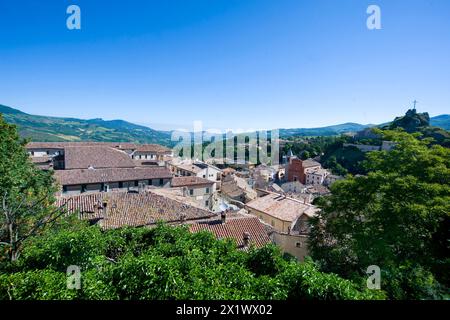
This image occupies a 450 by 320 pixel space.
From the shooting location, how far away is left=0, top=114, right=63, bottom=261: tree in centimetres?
1121

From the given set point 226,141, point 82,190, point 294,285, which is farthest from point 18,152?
point 226,141

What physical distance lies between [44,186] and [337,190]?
21.6 m

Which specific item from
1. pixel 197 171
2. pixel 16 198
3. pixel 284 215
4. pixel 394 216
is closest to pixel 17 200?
pixel 16 198

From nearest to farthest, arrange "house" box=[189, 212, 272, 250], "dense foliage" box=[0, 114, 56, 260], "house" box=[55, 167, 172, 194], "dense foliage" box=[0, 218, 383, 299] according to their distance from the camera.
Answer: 1. "dense foliage" box=[0, 218, 383, 299]
2. "dense foliage" box=[0, 114, 56, 260]
3. "house" box=[189, 212, 272, 250]
4. "house" box=[55, 167, 172, 194]

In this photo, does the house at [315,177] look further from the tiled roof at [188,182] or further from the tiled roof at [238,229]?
the tiled roof at [238,229]

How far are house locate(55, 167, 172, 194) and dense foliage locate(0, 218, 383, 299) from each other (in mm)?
26863

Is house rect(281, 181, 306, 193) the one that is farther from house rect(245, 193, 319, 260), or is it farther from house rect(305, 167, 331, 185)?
house rect(245, 193, 319, 260)

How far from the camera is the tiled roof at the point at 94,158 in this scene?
4531 cm

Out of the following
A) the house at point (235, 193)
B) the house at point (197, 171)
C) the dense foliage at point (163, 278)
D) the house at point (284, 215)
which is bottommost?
the house at point (235, 193)

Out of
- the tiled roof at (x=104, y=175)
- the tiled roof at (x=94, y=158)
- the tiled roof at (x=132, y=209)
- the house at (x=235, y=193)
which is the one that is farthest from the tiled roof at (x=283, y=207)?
the tiled roof at (x=94, y=158)

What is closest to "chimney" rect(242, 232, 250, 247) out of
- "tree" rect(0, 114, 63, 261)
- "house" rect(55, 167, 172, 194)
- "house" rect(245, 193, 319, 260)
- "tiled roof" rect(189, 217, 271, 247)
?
"tiled roof" rect(189, 217, 271, 247)

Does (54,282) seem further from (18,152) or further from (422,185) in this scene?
(18,152)

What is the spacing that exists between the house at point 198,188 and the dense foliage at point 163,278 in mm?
31913

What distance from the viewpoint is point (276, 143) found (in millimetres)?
154625
